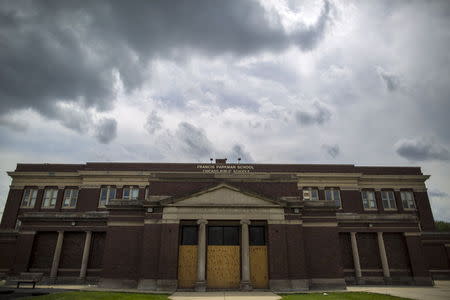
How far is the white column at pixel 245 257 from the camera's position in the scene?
23.0 m

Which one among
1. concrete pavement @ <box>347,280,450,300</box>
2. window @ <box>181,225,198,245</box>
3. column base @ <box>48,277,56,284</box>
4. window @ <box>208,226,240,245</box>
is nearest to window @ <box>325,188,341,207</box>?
concrete pavement @ <box>347,280,450,300</box>

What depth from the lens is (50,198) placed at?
44.3 meters

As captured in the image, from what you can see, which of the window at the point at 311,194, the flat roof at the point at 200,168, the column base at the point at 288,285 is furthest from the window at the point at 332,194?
the column base at the point at 288,285

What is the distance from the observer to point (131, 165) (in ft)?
148

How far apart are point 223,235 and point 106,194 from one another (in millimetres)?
24955

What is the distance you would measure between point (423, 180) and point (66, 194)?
5273 cm

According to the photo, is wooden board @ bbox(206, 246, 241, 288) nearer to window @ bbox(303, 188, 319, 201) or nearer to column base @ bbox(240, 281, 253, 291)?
column base @ bbox(240, 281, 253, 291)

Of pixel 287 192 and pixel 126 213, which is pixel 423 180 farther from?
pixel 126 213

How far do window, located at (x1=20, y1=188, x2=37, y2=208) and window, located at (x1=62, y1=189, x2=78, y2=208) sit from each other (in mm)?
4402

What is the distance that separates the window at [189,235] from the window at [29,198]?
3047cm

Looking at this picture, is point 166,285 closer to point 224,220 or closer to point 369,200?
point 224,220

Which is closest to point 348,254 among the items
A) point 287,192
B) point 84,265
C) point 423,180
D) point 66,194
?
point 287,192

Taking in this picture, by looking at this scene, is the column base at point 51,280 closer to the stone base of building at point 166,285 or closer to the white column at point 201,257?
the stone base of building at point 166,285

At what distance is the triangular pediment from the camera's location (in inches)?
979
